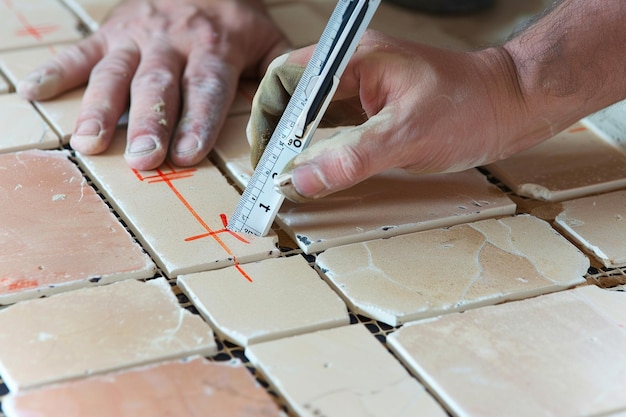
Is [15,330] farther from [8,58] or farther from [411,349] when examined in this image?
[8,58]

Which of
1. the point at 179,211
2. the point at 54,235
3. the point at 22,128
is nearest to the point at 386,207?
the point at 179,211

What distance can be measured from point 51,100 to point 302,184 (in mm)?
960

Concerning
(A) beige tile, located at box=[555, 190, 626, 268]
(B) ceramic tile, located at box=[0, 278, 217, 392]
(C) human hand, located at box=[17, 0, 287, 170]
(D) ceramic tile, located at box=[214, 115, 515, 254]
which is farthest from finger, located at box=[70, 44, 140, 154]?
(A) beige tile, located at box=[555, 190, 626, 268]

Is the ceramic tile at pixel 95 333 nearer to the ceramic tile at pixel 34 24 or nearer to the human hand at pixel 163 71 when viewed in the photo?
the human hand at pixel 163 71

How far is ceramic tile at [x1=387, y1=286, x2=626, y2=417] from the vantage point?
4.66 ft

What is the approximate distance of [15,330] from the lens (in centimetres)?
149

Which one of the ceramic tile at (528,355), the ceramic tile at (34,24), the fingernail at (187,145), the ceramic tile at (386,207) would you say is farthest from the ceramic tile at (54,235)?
the ceramic tile at (34,24)

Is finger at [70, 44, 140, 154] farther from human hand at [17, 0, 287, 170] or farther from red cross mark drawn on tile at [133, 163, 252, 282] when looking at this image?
red cross mark drawn on tile at [133, 163, 252, 282]

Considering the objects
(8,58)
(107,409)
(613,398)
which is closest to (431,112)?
(613,398)

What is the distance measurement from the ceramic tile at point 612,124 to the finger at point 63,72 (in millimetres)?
1362

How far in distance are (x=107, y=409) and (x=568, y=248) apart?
1.02 metres

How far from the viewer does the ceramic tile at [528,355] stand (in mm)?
1419

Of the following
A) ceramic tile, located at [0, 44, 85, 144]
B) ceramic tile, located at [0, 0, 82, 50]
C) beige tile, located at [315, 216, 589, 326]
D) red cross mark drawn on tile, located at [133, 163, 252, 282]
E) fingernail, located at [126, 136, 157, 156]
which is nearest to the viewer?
beige tile, located at [315, 216, 589, 326]

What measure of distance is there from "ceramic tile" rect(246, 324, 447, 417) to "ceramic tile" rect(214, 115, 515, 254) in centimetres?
31
